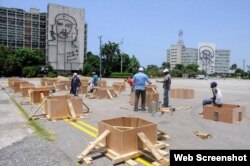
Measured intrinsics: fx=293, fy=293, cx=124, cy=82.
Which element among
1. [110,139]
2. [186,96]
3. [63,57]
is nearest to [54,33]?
[63,57]

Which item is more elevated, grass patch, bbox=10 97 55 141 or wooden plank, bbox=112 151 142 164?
wooden plank, bbox=112 151 142 164

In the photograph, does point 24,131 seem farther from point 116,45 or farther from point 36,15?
point 36,15

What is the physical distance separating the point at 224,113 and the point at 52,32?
87.0 m

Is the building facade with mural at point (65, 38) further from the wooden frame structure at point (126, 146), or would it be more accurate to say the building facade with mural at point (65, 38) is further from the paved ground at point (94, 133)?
the wooden frame structure at point (126, 146)

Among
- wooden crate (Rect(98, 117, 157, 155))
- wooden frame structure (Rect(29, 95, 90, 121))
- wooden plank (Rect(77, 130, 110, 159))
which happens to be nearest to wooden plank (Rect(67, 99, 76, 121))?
wooden frame structure (Rect(29, 95, 90, 121))

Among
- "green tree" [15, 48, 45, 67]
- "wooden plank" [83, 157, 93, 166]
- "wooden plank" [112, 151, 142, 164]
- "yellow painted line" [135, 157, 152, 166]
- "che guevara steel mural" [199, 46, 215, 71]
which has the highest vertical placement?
"che guevara steel mural" [199, 46, 215, 71]

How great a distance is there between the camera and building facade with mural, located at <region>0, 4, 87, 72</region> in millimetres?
91625

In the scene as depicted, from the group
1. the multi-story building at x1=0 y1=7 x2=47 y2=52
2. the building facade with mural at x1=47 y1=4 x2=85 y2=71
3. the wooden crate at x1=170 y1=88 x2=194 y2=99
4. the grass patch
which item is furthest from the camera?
the multi-story building at x1=0 y1=7 x2=47 y2=52

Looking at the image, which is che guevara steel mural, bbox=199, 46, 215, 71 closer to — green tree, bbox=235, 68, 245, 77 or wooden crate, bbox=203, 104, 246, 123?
green tree, bbox=235, 68, 245, 77

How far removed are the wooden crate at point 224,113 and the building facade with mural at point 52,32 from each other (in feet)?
272

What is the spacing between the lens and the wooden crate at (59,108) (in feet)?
36.0

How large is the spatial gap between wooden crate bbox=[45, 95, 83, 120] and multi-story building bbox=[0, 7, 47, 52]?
97.9 metres

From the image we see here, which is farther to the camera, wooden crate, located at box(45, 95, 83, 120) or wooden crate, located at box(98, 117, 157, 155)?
wooden crate, located at box(45, 95, 83, 120)

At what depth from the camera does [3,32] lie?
101688mm
